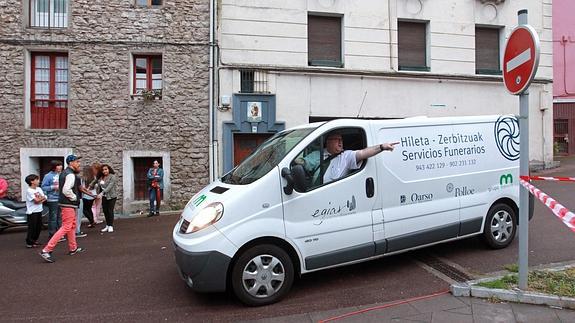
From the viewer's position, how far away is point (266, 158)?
15.0 feet

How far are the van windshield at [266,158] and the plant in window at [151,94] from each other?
777 cm

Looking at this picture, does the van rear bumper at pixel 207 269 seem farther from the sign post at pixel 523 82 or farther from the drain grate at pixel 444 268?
the sign post at pixel 523 82

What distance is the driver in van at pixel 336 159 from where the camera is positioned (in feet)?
14.4

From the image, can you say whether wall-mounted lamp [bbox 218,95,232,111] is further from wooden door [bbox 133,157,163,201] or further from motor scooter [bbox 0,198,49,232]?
motor scooter [bbox 0,198,49,232]

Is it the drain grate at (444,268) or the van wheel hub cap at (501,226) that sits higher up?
the van wheel hub cap at (501,226)

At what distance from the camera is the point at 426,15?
1350 cm

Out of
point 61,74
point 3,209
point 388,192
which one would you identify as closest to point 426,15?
point 388,192

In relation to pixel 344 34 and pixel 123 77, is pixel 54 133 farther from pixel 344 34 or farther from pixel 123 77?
pixel 344 34

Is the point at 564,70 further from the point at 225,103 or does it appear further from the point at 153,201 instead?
the point at 153,201

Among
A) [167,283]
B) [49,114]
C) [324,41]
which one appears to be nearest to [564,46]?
[324,41]

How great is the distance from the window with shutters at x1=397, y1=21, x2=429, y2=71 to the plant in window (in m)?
8.19

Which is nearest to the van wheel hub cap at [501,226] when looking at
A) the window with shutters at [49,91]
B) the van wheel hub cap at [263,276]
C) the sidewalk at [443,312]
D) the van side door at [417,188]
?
the van side door at [417,188]

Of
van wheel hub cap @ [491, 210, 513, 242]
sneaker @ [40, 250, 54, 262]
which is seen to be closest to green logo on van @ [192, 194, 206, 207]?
sneaker @ [40, 250, 54, 262]

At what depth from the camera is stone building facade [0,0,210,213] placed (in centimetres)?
1119
